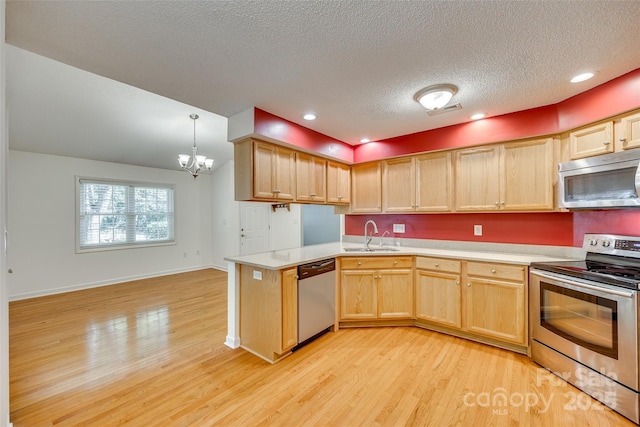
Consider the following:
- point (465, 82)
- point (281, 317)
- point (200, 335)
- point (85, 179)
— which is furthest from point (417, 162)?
point (85, 179)

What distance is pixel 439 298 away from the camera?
2.95 m

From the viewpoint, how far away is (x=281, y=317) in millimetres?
2443

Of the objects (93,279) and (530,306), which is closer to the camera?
(530,306)

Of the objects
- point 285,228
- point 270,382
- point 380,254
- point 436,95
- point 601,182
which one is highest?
point 436,95

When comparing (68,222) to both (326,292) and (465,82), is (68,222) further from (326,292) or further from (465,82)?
(465,82)

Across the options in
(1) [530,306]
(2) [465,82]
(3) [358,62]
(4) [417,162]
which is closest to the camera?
(3) [358,62]

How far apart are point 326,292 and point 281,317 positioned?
675 millimetres

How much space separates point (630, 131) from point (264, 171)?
9.90ft

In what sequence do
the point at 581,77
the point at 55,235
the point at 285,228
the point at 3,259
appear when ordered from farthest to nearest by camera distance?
the point at 285,228, the point at 55,235, the point at 581,77, the point at 3,259

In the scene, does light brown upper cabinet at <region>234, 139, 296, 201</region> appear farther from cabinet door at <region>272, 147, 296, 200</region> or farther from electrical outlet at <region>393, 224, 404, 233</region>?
electrical outlet at <region>393, 224, 404, 233</region>

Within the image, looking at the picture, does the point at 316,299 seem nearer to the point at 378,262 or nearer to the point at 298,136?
the point at 378,262

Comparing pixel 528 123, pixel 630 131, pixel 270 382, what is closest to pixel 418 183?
pixel 528 123

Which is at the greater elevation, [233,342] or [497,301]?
[497,301]

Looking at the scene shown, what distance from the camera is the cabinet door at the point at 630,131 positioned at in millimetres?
1977
